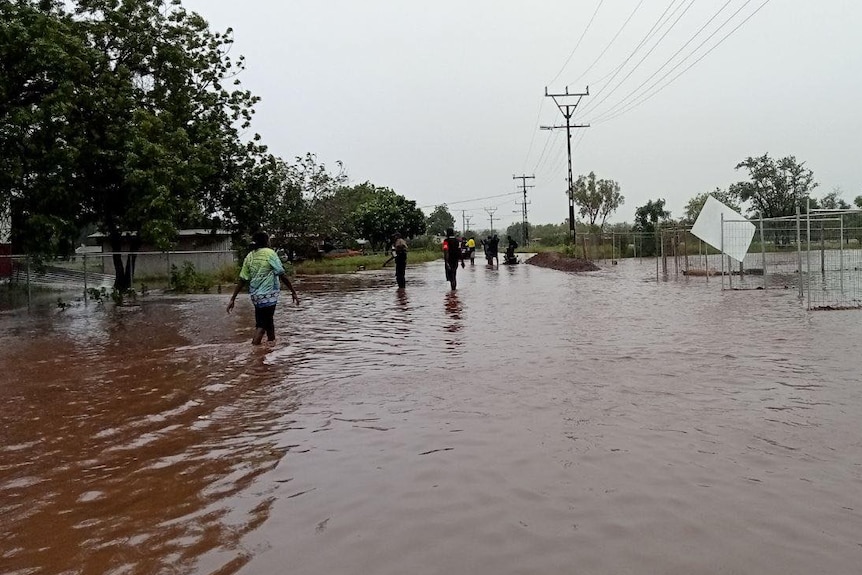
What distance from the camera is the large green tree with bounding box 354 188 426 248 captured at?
7056 centimetres

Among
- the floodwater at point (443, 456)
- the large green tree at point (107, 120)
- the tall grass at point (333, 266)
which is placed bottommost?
the floodwater at point (443, 456)

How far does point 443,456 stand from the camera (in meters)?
4.96

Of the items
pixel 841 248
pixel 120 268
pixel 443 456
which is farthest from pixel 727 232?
pixel 120 268

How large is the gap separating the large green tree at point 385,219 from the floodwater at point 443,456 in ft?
197

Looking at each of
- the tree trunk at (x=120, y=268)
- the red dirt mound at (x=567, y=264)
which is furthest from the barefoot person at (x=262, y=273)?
the red dirt mound at (x=567, y=264)

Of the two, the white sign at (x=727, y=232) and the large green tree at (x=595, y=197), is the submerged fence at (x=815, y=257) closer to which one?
the white sign at (x=727, y=232)

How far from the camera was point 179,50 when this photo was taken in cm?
2088

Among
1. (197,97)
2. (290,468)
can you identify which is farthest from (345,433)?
(197,97)

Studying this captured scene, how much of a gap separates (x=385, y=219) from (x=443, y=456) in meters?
65.9

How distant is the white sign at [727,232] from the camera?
19.6 metres

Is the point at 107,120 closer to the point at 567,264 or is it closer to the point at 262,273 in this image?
the point at 262,273

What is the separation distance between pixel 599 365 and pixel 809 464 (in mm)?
3689

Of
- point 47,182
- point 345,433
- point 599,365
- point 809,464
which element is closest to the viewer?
point 809,464

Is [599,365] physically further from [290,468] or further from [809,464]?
[290,468]
